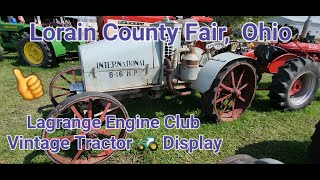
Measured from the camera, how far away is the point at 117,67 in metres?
3.56

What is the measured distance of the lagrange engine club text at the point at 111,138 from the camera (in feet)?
10.0

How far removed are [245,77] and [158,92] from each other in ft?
4.92

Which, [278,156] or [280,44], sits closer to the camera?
[278,156]

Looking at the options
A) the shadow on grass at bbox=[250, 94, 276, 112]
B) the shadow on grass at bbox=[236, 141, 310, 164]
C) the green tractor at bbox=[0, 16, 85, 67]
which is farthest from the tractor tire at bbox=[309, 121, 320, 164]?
the green tractor at bbox=[0, 16, 85, 67]

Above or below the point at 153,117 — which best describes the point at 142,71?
above

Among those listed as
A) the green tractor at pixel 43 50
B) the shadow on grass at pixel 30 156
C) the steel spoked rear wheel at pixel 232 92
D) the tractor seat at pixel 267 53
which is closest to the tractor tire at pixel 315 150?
the steel spoked rear wheel at pixel 232 92

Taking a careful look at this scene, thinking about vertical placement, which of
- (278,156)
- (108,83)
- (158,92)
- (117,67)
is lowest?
(278,156)

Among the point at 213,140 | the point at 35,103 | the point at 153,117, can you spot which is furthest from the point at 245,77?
the point at 35,103

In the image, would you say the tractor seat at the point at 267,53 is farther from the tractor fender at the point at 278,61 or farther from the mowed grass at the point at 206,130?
the mowed grass at the point at 206,130

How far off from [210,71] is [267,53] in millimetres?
1716

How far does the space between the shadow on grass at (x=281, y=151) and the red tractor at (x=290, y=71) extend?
947mm

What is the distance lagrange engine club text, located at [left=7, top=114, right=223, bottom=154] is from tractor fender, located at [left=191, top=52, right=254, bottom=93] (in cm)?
62

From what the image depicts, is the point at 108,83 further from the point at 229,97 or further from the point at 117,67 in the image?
the point at 229,97

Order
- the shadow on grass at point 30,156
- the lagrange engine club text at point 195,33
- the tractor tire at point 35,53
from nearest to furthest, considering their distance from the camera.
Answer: the shadow on grass at point 30,156, the lagrange engine club text at point 195,33, the tractor tire at point 35,53
